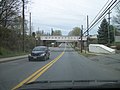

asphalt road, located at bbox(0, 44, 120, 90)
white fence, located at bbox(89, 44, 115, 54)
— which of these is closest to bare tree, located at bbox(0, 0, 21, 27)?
asphalt road, located at bbox(0, 44, 120, 90)

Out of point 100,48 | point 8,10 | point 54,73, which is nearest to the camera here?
point 54,73

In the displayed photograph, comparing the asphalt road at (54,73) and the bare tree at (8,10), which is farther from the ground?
the bare tree at (8,10)

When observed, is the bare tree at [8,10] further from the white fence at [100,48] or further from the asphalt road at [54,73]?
the white fence at [100,48]

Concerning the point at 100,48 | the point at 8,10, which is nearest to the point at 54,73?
the point at 8,10

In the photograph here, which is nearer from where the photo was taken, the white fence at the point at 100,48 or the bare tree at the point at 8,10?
the bare tree at the point at 8,10

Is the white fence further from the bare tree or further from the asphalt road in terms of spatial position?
the asphalt road

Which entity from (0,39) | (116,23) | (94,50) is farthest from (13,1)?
(116,23)

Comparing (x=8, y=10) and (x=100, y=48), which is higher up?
(x=8, y=10)

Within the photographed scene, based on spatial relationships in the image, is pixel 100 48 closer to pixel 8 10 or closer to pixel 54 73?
pixel 8 10

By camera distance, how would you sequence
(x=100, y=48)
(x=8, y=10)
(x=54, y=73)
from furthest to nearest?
(x=100, y=48), (x=8, y=10), (x=54, y=73)

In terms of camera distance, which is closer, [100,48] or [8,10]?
[8,10]

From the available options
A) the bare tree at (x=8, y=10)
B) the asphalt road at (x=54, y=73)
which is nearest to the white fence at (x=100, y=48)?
the bare tree at (x=8, y=10)

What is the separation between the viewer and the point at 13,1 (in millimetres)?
43562

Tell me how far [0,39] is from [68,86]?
154 ft
